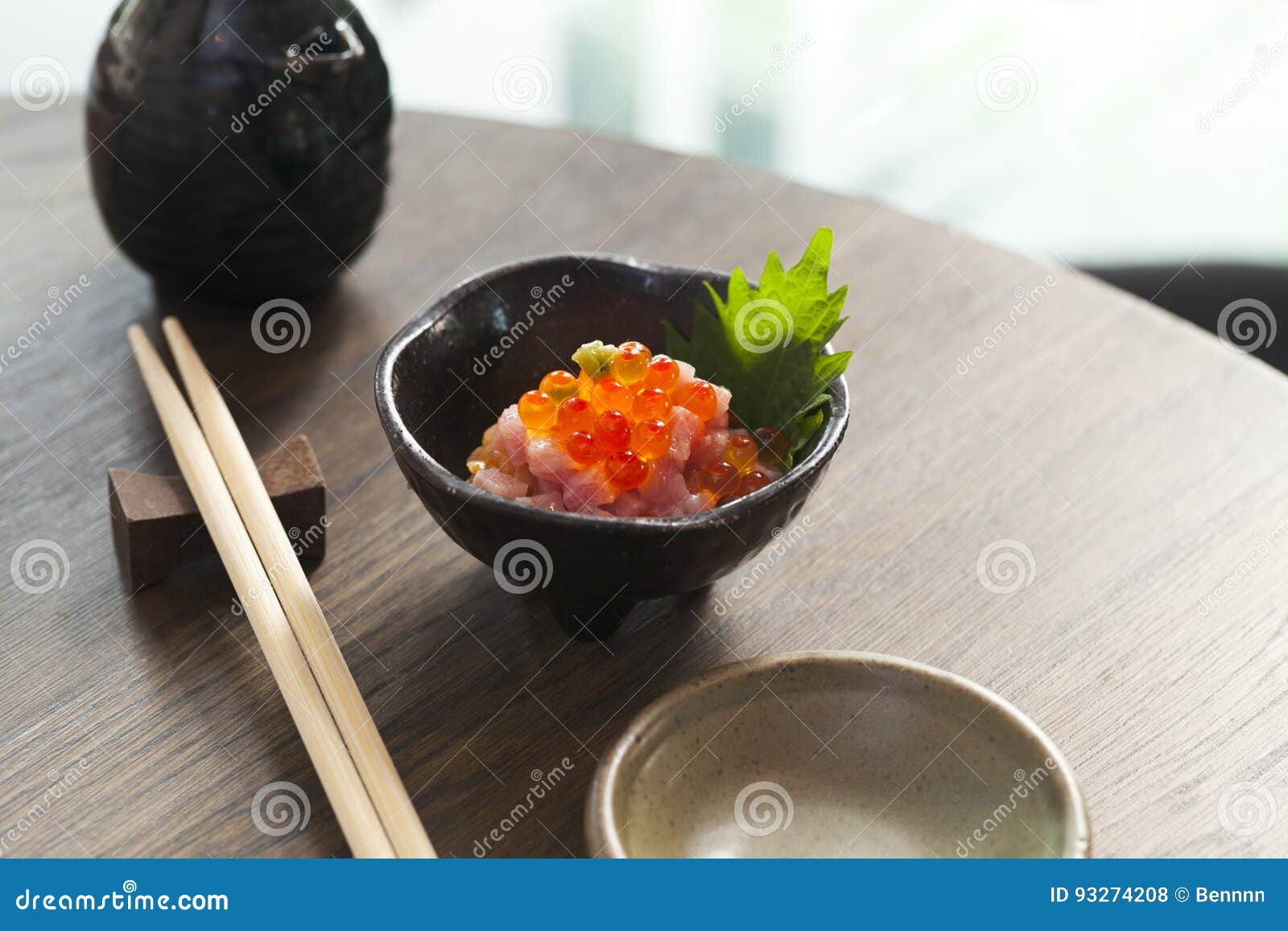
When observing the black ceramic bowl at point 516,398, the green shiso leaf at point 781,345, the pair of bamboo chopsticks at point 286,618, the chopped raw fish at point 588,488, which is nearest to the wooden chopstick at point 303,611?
the pair of bamboo chopsticks at point 286,618

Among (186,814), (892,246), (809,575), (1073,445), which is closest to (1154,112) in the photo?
(892,246)

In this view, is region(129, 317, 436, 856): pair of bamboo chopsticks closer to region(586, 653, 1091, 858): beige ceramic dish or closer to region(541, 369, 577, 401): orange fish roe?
region(586, 653, 1091, 858): beige ceramic dish

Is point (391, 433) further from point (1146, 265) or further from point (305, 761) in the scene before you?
point (1146, 265)

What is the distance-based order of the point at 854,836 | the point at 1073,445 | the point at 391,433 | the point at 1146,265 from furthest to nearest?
the point at 1146,265, the point at 1073,445, the point at 391,433, the point at 854,836

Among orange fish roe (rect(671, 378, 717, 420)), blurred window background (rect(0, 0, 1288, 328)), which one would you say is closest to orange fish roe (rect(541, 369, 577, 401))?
orange fish roe (rect(671, 378, 717, 420))

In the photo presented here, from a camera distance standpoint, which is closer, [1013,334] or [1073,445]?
[1073,445]

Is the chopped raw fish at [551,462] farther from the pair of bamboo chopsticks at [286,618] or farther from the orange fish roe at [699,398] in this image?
the pair of bamboo chopsticks at [286,618]

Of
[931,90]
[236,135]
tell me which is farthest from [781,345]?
[931,90]

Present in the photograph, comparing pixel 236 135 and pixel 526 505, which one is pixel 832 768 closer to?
pixel 526 505
